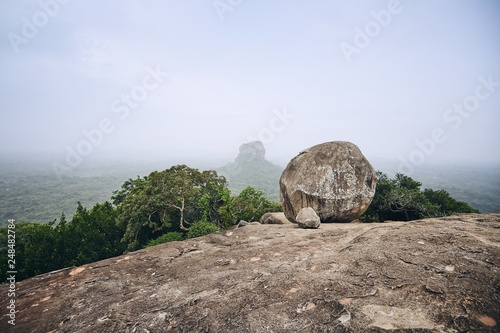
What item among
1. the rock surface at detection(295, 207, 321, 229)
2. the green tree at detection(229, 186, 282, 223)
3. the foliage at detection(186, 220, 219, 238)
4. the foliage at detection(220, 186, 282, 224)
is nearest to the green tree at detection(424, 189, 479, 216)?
the green tree at detection(229, 186, 282, 223)

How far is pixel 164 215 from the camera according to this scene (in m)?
19.1

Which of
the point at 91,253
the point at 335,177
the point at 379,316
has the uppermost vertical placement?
the point at 335,177

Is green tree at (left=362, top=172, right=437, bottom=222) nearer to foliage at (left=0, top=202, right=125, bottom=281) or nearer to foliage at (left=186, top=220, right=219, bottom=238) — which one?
foliage at (left=186, top=220, right=219, bottom=238)

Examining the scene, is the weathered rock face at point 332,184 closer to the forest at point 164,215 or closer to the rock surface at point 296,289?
the rock surface at point 296,289

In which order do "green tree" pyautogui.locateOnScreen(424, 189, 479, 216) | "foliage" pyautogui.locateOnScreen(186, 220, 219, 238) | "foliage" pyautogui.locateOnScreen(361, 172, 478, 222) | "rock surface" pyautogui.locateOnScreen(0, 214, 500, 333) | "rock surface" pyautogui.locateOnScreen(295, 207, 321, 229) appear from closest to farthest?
"rock surface" pyautogui.locateOnScreen(0, 214, 500, 333) → "rock surface" pyautogui.locateOnScreen(295, 207, 321, 229) → "foliage" pyautogui.locateOnScreen(186, 220, 219, 238) → "foliage" pyautogui.locateOnScreen(361, 172, 478, 222) → "green tree" pyautogui.locateOnScreen(424, 189, 479, 216)

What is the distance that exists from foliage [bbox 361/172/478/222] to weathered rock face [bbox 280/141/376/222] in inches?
320

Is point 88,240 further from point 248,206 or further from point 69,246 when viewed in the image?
point 248,206

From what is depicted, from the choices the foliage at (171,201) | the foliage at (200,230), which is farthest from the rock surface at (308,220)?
the foliage at (171,201)

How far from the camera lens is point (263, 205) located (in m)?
26.7

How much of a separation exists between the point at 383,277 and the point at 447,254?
245 cm

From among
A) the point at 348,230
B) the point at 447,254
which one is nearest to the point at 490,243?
the point at 447,254

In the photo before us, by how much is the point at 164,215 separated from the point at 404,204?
867 inches

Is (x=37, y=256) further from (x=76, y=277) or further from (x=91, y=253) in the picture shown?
(x=76, y=277)

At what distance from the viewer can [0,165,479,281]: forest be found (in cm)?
1880
